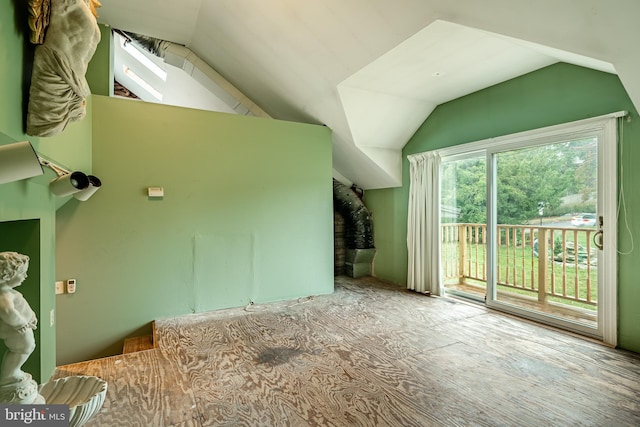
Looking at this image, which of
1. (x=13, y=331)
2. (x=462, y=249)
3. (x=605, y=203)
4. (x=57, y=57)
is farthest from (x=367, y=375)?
(x=462, y=249)

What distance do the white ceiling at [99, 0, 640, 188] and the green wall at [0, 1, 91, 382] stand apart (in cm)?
185

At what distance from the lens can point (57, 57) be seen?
4.64ft

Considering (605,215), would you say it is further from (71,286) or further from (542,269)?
(71,286)

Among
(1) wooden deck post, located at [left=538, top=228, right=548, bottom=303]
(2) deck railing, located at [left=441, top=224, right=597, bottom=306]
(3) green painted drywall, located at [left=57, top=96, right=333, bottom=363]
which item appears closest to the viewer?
(3) green painted drywall, located at [left=57, top=96, right=333, bottom=363]

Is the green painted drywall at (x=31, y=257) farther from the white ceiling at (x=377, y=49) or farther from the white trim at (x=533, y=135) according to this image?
the white trim at (x=533, y=135)

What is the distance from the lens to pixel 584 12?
1.64m

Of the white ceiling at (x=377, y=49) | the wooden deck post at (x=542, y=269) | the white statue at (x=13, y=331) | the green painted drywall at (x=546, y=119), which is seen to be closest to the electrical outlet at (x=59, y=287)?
the white statue at (x=13, y=331)

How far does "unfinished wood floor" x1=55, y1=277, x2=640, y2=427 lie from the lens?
1.68 meters

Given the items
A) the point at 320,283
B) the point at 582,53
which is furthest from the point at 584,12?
the point at 320,283

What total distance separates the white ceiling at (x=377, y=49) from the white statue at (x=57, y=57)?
174 cm

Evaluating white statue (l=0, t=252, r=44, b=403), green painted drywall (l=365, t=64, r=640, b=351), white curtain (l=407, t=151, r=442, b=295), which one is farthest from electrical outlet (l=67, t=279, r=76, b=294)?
green painted drywall (l=365, t=64, r=640, b=351)

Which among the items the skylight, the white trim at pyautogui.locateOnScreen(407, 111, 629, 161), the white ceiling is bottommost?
the white trim at pyautogui.locateOnScreen(407, 111, 629, 161)

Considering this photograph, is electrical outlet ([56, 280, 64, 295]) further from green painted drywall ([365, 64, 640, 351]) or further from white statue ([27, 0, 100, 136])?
green painted drywall ([365, 64, 640, 351])

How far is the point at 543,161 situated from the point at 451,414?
262 cm
